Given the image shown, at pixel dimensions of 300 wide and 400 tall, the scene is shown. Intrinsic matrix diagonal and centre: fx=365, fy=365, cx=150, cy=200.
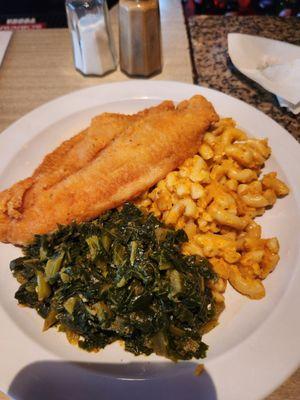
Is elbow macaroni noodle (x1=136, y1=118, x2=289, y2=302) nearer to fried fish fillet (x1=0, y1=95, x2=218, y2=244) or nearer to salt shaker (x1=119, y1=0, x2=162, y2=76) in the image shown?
fried fish fillet (x1=0, y1=95, x2=218, y2=244)

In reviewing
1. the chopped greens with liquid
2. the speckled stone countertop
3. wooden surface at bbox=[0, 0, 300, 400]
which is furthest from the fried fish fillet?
wooden surface at bbox=[0, 0, 300, 400]

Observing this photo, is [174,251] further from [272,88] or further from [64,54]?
[64,54]

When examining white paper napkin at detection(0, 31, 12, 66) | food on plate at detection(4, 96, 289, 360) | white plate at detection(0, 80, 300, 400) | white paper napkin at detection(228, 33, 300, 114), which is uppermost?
white paper napkin at detection(0, 31, 12, 66)

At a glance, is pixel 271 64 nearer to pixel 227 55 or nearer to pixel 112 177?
pixel 227 55

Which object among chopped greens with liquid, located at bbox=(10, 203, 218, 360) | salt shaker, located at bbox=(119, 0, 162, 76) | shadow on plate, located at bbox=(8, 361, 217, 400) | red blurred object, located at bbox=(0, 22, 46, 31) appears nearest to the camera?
shadow on plate, located at bbox=(8, 361, 217, 400)

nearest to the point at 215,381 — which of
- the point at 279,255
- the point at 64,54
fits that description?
the point at 279,255

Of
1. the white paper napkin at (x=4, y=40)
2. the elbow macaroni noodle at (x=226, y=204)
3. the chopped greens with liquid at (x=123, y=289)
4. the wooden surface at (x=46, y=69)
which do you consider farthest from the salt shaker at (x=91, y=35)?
the chopped greens with liquid at (x=123, y=289)

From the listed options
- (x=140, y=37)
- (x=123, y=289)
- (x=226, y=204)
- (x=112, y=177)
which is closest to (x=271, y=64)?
(x=140, y=37)

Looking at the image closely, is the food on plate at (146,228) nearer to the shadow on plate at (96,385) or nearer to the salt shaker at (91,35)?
the shadow on plate at (96,385)
